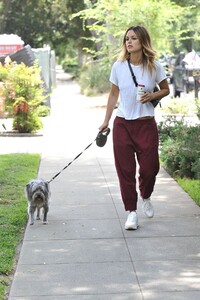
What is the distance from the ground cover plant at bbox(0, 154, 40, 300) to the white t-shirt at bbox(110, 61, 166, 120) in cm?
171

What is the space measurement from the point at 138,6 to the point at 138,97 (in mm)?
16084

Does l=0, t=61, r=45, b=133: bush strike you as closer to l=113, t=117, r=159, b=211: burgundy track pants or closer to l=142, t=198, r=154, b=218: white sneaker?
l=142, t=198, r=154, b=218: white sneaker

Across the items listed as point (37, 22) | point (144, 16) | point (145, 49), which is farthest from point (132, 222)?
point (37, 22)

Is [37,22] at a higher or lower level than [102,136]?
lower

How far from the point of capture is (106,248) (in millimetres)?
6059

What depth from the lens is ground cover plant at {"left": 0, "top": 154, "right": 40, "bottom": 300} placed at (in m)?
5.63

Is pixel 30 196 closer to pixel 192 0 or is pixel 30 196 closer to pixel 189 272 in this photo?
pixel 189 272

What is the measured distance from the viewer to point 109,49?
80.3 ft

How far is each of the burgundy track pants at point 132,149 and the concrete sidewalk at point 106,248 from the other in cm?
47

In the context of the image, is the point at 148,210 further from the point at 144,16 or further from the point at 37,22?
the point at 37,22

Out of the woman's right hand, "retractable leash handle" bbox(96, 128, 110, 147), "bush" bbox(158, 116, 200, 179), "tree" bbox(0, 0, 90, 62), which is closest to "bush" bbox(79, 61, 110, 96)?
"bush" bbox(158, 116, 200, 179)

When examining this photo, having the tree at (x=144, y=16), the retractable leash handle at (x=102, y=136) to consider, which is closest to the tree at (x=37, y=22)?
the tree at (x=144, y=16)

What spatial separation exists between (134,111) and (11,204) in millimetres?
2324

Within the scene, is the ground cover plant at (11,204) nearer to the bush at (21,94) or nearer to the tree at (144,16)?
the bush at (21,94)
